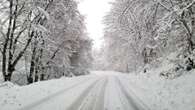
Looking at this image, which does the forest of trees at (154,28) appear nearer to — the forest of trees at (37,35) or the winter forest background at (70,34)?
the winter forest background at (70,34)

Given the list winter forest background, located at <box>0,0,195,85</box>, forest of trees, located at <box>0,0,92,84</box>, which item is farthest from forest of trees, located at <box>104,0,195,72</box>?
forest of trees, located at <box>0,0,92,84</box>

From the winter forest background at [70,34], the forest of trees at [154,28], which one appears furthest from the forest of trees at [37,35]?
the forest of trees at [154,28]

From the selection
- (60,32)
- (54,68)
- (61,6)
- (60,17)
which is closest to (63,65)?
(54,68)

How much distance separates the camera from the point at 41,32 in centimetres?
1875

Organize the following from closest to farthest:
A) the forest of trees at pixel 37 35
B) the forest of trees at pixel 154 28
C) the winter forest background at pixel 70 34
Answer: the forest of trees at pixel 154 28
the winter forest background at pixel 70 34
the forest of trees at pixel 37 35

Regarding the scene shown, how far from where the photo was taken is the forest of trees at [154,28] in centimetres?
1345

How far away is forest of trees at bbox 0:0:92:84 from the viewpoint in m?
17.3

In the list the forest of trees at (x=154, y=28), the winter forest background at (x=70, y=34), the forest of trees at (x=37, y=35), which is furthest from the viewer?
the forest of trees at (x=37, y=35)

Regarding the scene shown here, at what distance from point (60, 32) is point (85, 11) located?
7.17m

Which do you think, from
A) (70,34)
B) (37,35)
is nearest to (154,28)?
(37,35)

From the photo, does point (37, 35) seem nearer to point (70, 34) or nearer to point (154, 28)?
point (70, 34)

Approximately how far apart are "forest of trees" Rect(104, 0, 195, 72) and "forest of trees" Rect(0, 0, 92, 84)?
20.5 feet

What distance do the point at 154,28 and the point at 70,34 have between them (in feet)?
53.4

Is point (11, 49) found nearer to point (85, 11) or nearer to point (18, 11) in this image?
point (18, 11)
